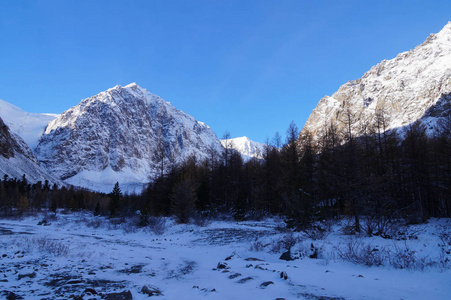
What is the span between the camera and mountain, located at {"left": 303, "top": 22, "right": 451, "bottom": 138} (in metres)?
132

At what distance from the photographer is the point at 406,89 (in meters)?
156

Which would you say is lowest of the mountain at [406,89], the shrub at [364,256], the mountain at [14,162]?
the shrub at [364,256]

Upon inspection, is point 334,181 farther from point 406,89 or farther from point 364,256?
point 406,89

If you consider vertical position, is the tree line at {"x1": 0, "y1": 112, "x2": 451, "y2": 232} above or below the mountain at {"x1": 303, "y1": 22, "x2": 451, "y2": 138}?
below

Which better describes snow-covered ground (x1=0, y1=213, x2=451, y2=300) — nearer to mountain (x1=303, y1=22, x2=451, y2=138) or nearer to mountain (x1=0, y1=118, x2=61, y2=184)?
mountain (x1=303, y1=22, x2=451, y2=138)

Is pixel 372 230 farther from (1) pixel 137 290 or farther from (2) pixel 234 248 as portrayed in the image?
(1) pixel 137 290

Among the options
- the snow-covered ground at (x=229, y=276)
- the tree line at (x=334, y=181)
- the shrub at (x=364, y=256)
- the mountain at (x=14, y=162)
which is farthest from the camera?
the mountain at (x=14, y=162)

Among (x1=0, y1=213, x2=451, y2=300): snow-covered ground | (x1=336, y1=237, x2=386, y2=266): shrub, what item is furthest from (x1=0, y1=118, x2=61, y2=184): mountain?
(x1=336, y1=237, x2=386, y2=266): shrub

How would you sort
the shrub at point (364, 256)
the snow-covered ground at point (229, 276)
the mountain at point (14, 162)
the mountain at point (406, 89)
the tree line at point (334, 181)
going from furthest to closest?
the mountain at point (14, 162) < the mountain at point (406, 89) < the tree line at point (334, 181) < the shrub at point (364, 256) < the snow-covered ground at point (229, 276)

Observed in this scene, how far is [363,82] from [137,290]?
214 m

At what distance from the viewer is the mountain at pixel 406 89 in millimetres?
132000

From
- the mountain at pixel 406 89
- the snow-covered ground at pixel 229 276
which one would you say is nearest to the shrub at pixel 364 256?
the snow-covered ground at pixel 229 276

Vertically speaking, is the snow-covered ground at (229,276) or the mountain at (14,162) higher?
the mountain at (14,162)

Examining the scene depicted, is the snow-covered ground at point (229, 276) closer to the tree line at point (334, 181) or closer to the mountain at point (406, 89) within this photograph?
the tree line at point (334, 181)
